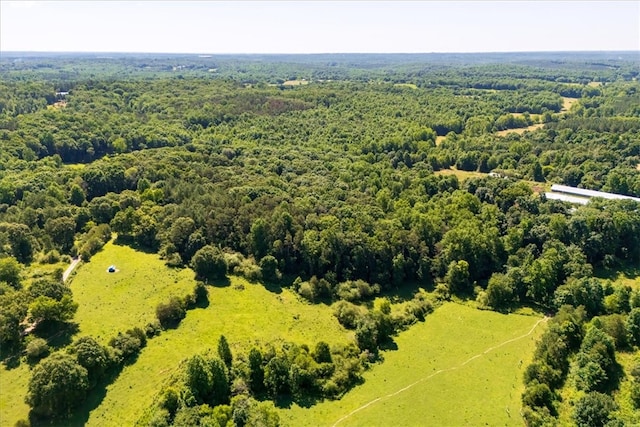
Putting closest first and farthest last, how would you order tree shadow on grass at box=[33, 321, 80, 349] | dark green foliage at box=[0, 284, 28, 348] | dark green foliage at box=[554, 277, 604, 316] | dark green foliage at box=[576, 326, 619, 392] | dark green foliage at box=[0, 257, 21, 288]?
dark green foliage at box=[576, 326, 619, 392] < dark green foliage at box=[0, 284, 28, 348] < tree shadow on grass at box=[33, 321, 80, 349] < dark green foliage at box=[554, 277, 604, 316] < dark green foliage at box=[0, 257, 21, 288]

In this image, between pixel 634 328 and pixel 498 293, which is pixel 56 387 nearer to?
pixel 498 293

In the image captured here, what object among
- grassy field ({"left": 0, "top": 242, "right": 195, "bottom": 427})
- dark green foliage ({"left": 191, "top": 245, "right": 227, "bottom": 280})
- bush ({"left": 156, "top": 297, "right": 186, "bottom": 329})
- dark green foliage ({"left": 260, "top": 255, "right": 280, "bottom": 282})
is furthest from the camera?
dark green foliage ({"left": 260, "top": 255, "right": 280, "bottom": 282})

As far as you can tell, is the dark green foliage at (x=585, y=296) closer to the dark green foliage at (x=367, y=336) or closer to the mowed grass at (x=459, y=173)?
the dark green foliage at (x=367, y=336)

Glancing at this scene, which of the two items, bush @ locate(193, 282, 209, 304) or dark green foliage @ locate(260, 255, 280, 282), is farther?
dark green foliage @ locate(260, 255, 280, 282)

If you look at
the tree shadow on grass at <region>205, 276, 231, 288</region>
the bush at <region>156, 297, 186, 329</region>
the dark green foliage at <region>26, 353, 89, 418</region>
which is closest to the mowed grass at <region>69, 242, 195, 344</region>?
the bush at <region>156, 297, 186, 329</region>

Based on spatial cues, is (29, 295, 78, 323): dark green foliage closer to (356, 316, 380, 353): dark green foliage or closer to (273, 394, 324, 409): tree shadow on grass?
(273, 394, 324, 409): tree shadow on grass

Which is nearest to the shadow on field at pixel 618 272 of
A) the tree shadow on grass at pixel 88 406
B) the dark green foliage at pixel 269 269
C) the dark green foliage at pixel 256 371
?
the dark green foliage at pixel 269 269

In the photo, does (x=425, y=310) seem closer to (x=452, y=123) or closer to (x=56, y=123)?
(x=452, y=123)
